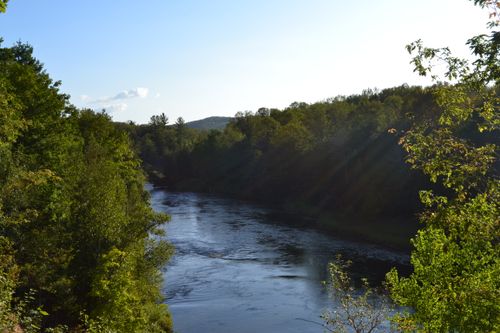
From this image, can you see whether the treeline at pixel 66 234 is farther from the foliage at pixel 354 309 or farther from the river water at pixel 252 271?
the foliage at pixel 354 309

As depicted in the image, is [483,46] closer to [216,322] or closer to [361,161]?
[216,322]

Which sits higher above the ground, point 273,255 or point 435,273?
point 435,273

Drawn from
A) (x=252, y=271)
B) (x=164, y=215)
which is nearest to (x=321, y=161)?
(x=252, y=271)

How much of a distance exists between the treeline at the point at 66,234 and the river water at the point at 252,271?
4.67 meters

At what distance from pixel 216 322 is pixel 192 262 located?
16034 mm

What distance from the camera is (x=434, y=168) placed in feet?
32.1

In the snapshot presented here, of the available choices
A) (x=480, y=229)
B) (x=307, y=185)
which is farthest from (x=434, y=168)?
(x=307, y=185)

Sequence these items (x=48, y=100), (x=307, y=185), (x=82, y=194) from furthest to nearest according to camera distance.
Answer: (x=307, y=185) < (x=48, y=100) < (x=82, y=194)

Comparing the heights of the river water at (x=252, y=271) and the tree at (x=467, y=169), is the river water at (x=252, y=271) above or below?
below

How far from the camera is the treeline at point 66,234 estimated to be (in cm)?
2512

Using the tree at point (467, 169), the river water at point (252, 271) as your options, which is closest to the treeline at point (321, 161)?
the river water at point (252, 271)

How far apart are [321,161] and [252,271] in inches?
2220

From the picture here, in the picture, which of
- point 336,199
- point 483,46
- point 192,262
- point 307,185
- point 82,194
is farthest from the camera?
point 307,185

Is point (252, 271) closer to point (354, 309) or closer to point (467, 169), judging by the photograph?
point (354, 309)
